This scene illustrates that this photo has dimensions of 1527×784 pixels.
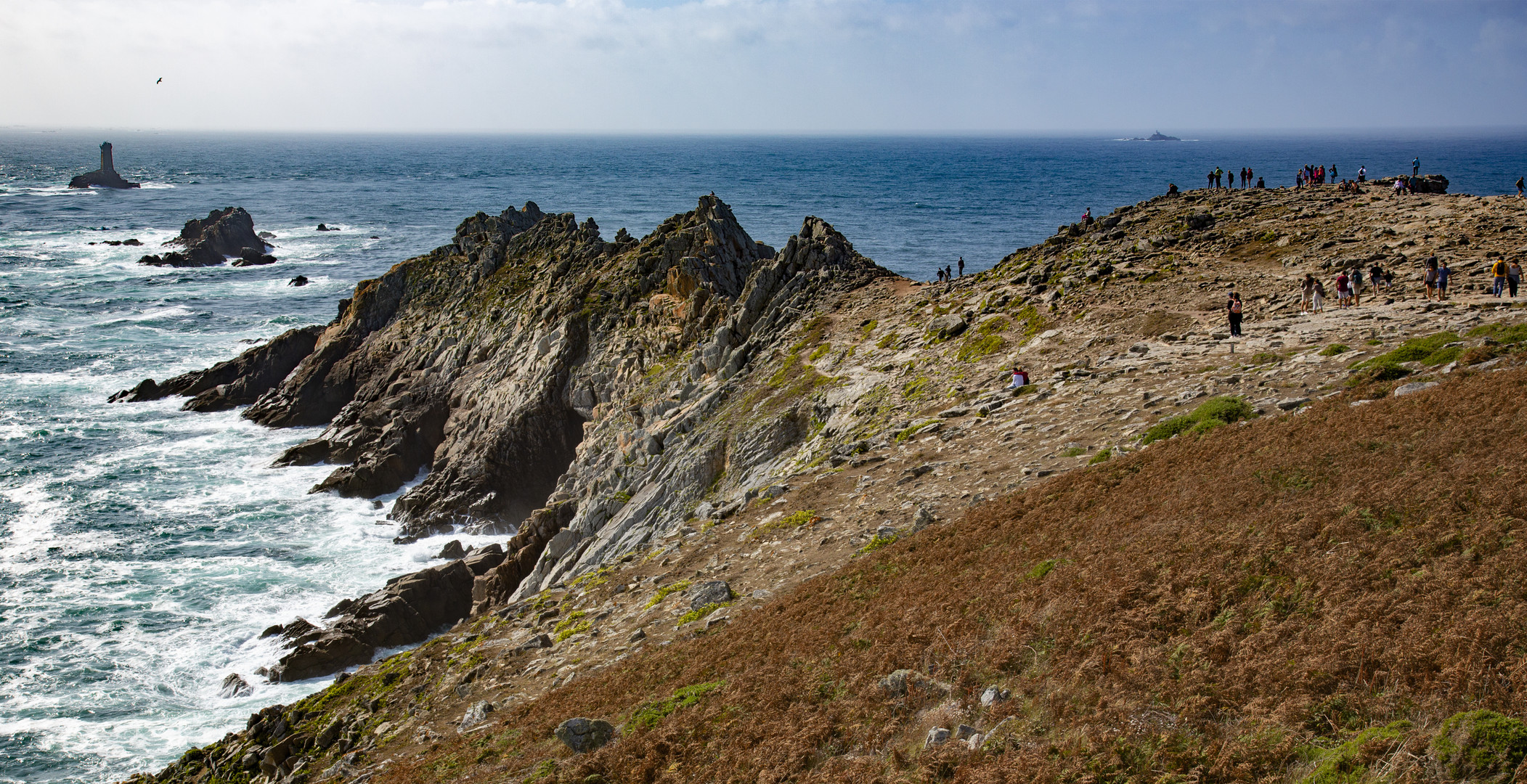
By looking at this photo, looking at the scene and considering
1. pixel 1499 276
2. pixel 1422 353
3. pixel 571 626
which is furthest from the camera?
pixel 1499 276

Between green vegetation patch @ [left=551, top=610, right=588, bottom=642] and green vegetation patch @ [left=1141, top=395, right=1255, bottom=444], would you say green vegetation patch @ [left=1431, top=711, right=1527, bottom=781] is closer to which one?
Answer: green vegetation patch @ [left=1141, top=395, right=1255, bottom=444]

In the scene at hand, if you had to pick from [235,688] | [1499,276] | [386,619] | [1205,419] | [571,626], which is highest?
[1499,276]

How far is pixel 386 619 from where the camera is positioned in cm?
3431

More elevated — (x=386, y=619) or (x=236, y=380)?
(x=236, y=380)

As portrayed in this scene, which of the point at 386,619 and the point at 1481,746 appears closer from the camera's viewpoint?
the point at 1481,746

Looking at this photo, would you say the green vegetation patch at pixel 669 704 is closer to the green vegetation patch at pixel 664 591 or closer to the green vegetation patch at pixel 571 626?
the green vegetation patch at pixel 664 591

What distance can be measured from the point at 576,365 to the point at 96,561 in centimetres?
2479

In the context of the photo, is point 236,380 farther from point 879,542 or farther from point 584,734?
point 584,734

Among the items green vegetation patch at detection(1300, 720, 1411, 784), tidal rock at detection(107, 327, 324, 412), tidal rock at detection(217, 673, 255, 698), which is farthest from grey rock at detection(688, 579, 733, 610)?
tidal rock at detection(107, 327, 324, 412)

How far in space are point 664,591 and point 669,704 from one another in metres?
7.32

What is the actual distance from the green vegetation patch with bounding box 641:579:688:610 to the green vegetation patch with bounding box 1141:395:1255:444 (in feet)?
38.5

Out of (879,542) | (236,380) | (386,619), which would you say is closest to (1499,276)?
(879,542)

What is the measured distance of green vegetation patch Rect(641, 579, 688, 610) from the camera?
21.8m

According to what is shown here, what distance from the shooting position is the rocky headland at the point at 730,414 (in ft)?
59.9
